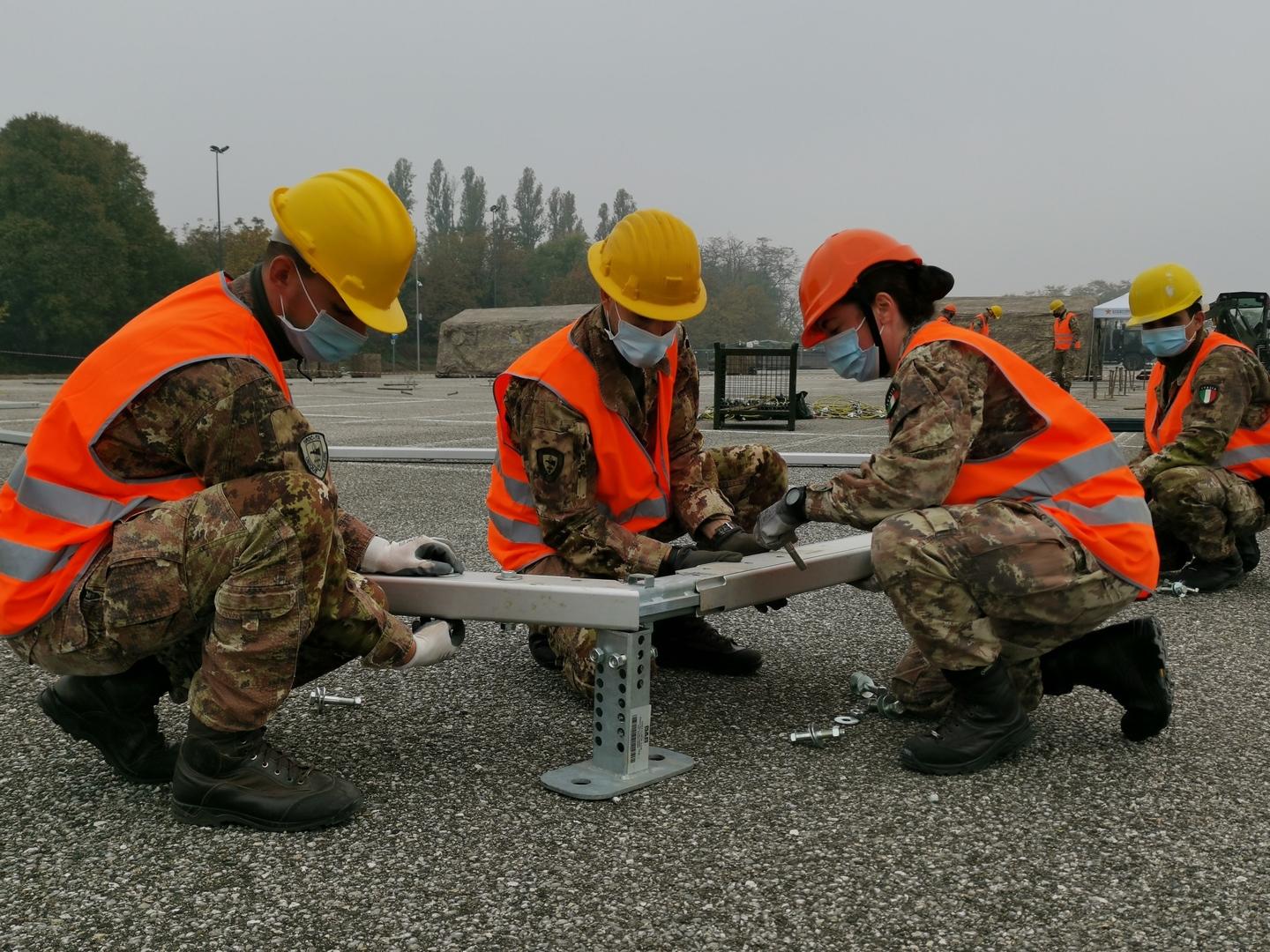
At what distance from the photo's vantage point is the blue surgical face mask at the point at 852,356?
3.32 metres

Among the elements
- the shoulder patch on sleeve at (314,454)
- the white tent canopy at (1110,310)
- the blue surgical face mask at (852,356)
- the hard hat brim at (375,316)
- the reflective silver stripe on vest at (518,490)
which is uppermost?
the white tent canopy at (1110,310)

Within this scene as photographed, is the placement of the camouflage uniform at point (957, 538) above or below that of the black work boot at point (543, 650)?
above

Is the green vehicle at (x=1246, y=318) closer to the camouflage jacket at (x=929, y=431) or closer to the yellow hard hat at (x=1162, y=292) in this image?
the yellow hard hat at (x=1162, y=292)

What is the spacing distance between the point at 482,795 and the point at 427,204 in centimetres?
12634

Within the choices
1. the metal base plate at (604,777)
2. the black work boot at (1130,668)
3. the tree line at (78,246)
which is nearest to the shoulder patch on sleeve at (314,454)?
the metal base plate at (604,777)

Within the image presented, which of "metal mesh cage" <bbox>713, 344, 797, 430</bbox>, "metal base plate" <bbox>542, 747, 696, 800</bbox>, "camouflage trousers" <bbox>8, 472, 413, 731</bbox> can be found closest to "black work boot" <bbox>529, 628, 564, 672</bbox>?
"metal base plate" <bbox>542, 747, 696, 800</bbox>

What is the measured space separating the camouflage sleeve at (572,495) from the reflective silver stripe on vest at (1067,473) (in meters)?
1.10

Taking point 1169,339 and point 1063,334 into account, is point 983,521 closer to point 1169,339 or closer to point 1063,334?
point 1169,339

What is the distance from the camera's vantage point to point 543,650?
13.0 feet

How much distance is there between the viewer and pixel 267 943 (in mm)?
2088

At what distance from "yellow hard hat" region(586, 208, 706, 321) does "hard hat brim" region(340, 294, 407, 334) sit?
89 cm

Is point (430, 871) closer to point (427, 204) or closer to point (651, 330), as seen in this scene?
point (651, 330)

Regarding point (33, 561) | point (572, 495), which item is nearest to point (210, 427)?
point (33, 561)

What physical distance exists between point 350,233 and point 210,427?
1.91 feet
